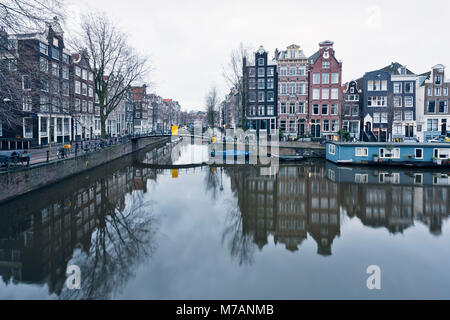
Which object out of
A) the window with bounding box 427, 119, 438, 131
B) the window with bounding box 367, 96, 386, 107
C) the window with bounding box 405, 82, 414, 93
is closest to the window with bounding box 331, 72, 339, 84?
the window with bounding box 367, 96, 386, 107

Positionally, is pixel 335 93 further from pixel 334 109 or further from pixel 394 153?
pixel 394 153

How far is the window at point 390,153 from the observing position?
1203 inches

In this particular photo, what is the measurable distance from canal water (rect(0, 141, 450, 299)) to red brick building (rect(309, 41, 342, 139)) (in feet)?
90.2

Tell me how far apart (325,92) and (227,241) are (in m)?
42.7

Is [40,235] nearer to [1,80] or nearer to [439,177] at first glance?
[1,80]

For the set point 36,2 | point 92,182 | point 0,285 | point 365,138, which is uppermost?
point 36,2

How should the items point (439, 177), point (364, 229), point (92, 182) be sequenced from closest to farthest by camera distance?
point (364, 229), point (92, 182), point (439, 177)

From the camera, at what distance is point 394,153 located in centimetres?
3066

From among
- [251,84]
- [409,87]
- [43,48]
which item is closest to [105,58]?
[43,48]

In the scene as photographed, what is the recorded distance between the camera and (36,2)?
11.9 m

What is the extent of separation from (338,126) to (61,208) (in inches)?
1708

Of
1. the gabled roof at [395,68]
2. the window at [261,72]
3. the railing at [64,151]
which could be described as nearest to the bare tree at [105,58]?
the railing at [64,151]

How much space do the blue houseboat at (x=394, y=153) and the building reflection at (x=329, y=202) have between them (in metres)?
2.94

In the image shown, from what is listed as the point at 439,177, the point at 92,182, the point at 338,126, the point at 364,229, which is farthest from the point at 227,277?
the point at 338,126
